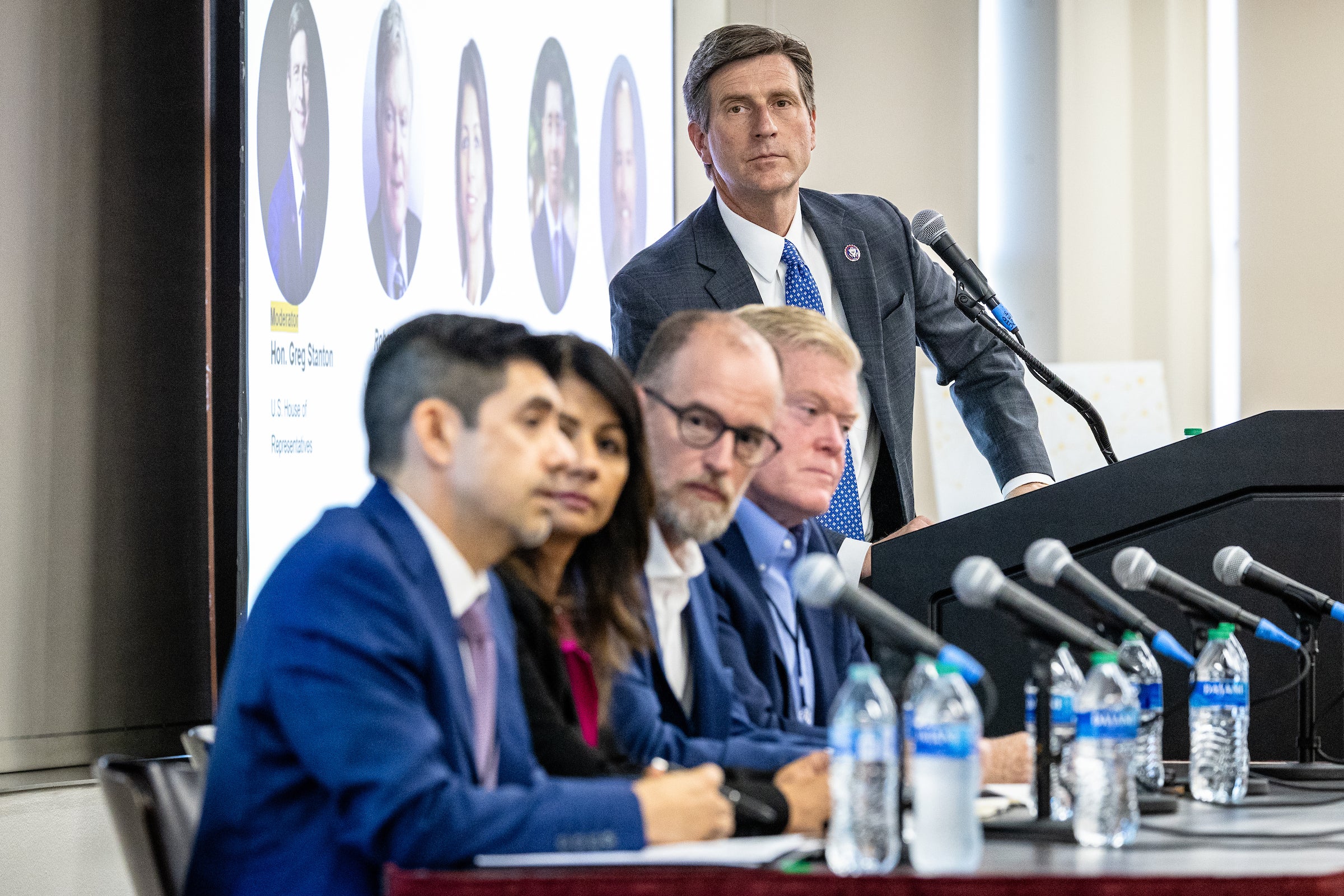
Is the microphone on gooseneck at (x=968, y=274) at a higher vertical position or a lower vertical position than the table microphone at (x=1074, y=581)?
higher

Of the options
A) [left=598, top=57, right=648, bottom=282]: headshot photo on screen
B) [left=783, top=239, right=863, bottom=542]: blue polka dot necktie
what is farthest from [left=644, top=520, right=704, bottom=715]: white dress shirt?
[left=598, top=57, right=648, bottom=282]: headshot photo on screen

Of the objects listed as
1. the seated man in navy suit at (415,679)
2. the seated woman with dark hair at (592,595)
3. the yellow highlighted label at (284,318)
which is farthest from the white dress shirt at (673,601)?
the yellow highlighted label at (284,318)

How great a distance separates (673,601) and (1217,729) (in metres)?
0.64

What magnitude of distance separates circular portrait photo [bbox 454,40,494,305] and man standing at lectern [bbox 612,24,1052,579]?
76cm

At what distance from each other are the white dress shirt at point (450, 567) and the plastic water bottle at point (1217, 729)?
0.86 meters

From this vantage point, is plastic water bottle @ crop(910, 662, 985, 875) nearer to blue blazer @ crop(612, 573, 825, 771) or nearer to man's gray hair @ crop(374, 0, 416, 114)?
blue blazer @ crop(612, 573, 825, 771)

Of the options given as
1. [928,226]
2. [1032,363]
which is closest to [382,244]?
[928,226]

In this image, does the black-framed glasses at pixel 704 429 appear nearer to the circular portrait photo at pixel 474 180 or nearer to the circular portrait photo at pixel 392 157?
the circular portrait photo at pixel 392 157

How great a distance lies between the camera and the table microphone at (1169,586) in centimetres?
168

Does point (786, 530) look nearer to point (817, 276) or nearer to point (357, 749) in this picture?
point (357, 749)

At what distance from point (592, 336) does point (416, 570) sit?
305cm

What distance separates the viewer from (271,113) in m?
2.75

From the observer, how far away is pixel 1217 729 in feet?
5.63

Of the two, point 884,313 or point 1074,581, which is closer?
point 1074,581
